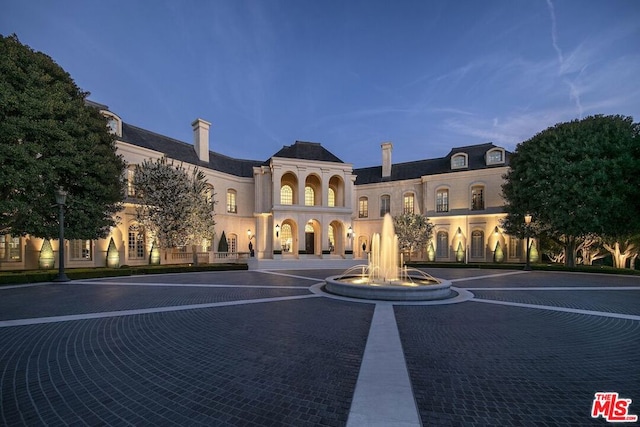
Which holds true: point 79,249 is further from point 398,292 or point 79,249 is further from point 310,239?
point 398,292

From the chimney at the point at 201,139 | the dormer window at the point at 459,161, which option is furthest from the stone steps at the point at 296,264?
the dormer window at the point at 459,161

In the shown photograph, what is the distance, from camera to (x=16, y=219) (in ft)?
47.3

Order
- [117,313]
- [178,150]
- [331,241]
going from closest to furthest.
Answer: [117,313], [178,150], [331,241]

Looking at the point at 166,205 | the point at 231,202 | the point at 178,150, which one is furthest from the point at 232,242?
the point at 166,205

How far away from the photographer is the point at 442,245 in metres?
32.4

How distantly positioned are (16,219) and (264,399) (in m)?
18.1

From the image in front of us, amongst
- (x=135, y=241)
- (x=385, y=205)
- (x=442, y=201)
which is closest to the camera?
(x=135, y=241)

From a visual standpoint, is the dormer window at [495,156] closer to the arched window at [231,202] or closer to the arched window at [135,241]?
the arched window at [231,202]

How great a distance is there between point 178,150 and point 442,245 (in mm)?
30317

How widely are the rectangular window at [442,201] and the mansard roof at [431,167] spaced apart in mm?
2380

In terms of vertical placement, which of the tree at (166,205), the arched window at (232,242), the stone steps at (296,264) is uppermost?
the tree at (166,205)

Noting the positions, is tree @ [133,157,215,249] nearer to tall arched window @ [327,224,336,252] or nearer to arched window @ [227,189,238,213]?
arched window @ [227,189,238,213]

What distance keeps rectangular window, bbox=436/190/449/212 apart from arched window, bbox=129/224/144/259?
30347 mm

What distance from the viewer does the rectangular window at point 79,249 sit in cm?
2162
